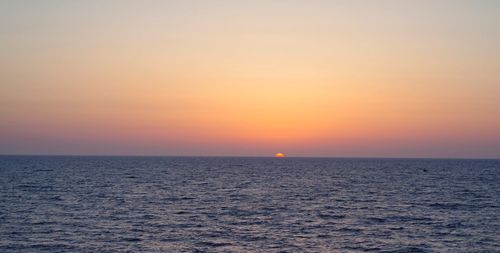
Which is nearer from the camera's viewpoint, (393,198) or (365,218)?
(365,218)

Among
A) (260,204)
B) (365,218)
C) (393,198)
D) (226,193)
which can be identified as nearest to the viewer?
(365,218)

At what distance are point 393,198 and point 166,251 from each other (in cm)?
5131

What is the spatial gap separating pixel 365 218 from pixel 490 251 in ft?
60.1

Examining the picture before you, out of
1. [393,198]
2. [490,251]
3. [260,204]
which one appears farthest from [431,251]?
[393,198]

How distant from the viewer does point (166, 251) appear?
40906 millimetres

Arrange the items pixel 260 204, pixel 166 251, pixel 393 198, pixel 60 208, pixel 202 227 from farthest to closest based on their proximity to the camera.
→ pixel 393 198 < pixel 260 204 < pixel 60 208 < pixel 202 227 < pixel 166 251

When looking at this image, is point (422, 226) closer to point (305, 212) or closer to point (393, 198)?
point (305, 212)

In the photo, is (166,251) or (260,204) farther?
(260,204)

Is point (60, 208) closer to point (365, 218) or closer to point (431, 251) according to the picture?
point (365, 218)

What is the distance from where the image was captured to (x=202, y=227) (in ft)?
170

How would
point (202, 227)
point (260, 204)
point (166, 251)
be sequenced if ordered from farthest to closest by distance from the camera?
point (260, 204), point (202, 227), point (166, 251)

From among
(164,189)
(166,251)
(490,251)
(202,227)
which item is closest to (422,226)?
(490,251)

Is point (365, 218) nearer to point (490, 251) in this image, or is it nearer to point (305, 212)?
point (305, 212)

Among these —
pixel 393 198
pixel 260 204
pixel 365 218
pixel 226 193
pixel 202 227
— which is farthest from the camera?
pixel 226 193
